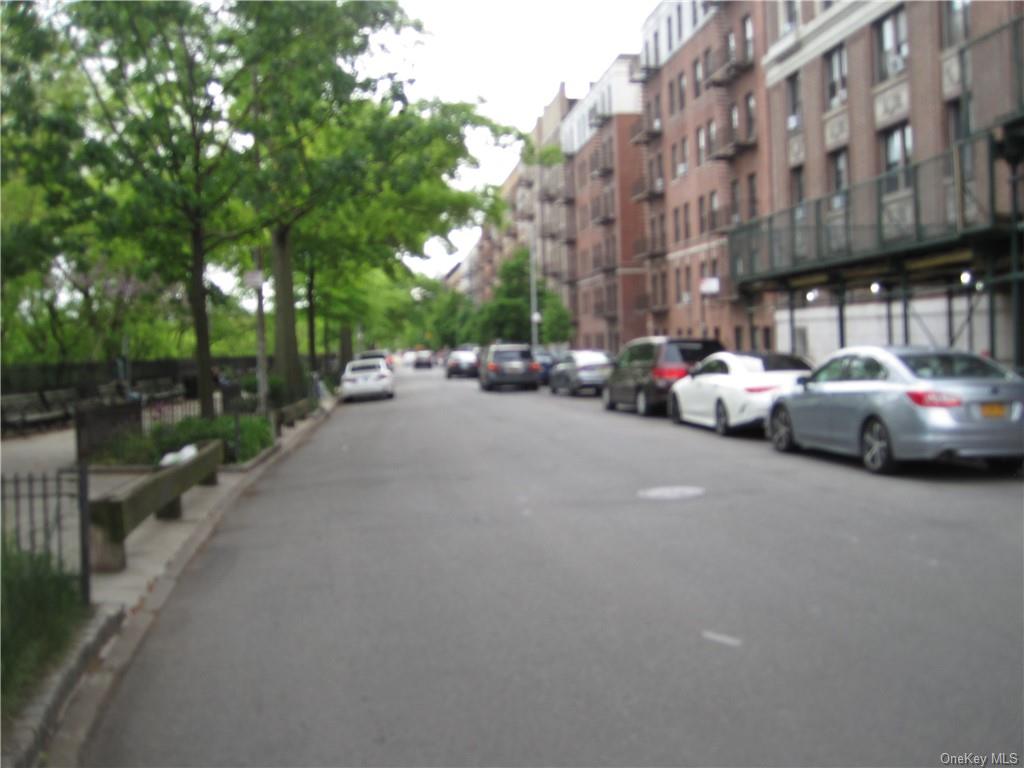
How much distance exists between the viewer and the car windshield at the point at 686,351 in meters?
22.2

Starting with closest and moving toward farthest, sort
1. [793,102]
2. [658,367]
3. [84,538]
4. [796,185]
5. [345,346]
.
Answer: [84,538], [658,367], [796,185], [793,102], [345,346]

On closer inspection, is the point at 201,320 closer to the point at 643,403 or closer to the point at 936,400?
the point at 643,403

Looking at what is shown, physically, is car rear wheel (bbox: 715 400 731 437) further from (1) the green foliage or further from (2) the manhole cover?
(1) the green foliage

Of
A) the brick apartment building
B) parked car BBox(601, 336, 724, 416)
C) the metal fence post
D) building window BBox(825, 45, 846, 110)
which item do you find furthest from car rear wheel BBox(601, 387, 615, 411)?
the metal fence post

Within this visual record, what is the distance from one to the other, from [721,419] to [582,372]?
575 inches

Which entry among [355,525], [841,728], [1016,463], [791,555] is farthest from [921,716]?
[1016,463]

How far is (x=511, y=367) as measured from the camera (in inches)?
1476

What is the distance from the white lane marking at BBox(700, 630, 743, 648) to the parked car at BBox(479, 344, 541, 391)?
3137cm

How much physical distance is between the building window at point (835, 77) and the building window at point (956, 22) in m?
4.83

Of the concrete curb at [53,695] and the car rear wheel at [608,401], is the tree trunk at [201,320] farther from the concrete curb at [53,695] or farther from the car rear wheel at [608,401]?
the car rear wheel at [608,401]

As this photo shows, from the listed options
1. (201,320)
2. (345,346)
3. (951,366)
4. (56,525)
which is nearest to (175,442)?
(201,320)

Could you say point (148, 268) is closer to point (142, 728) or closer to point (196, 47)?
point (196, 47)

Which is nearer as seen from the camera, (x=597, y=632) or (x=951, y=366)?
(x=597, y=632)

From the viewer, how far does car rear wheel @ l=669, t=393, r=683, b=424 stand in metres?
20.3
